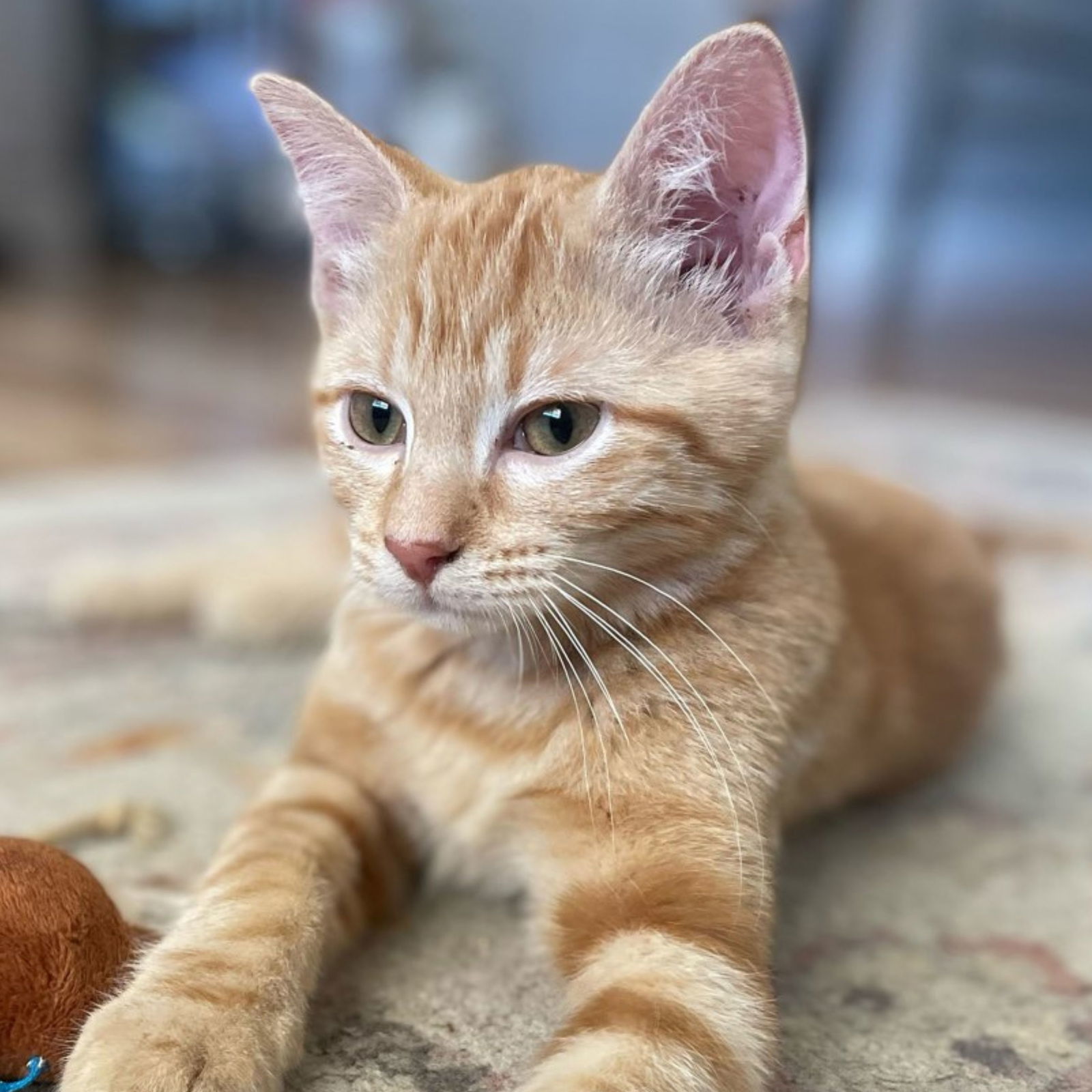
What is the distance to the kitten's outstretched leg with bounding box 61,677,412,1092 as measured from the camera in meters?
0.77

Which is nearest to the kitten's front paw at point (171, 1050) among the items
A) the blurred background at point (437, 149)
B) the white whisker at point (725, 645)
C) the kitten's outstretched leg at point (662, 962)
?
the kitten's outstretched leg at point (662, 962)

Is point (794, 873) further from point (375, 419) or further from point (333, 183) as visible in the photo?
point (333, 183)

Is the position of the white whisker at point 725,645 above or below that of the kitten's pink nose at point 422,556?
below

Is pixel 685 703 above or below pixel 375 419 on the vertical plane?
below

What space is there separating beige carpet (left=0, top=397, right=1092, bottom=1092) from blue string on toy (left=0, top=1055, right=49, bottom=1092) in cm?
18

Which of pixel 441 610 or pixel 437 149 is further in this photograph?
pixel 437 149

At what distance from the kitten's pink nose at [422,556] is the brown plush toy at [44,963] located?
1.04 feet

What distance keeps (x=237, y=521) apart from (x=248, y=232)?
4007mm

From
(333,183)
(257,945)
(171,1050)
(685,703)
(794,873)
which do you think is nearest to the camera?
(171,1050)

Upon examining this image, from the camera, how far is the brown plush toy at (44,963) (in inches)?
31.5

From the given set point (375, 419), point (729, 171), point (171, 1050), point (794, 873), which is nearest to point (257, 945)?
point (171, 1050)

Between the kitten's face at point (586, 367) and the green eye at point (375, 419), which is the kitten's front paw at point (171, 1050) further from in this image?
the green eye at point (375, 419)

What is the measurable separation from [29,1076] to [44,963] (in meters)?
0.07

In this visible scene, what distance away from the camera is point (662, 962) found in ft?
2.83
